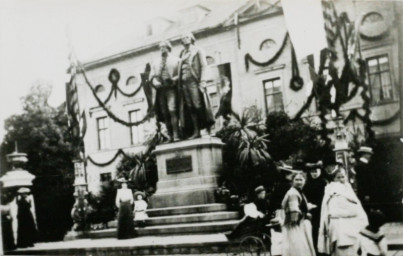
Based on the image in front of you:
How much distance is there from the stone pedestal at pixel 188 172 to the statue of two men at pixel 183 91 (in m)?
0.32

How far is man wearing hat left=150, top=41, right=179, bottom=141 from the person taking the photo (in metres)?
8.99

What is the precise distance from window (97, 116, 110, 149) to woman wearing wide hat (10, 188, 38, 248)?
235 inches

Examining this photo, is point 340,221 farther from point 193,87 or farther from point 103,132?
point 103,132

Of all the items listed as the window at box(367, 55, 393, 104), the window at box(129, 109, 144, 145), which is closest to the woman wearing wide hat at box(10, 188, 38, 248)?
the window at box(129, 109, 144, 145)

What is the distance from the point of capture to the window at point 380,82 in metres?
11.3

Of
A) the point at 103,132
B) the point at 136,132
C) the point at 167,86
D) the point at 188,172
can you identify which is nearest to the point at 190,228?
the point at 188,172

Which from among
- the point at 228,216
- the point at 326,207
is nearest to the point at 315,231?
the point at 326,207

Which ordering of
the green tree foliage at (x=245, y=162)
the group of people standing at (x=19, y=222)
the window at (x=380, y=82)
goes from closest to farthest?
1. the group of people standing at (x=19, y=222)
2. the green tree foliage at (x=245, y=162)
3. the window at (x=380, y=82)

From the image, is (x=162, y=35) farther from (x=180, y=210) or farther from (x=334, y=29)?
(x=180, y=210)

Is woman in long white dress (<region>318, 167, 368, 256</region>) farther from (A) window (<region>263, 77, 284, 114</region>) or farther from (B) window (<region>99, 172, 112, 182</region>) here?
(A) window (<region>263, 77, 284, 114</region>)

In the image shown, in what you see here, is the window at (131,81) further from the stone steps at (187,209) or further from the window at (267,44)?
the stone steps at (187,209)

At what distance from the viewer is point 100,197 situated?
36.9ft

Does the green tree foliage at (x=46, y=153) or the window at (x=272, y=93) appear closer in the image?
the green tree foliage at (x=46, y=153)

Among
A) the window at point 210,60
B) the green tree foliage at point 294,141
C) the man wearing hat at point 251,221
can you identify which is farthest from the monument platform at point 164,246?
the window at point 210,60
